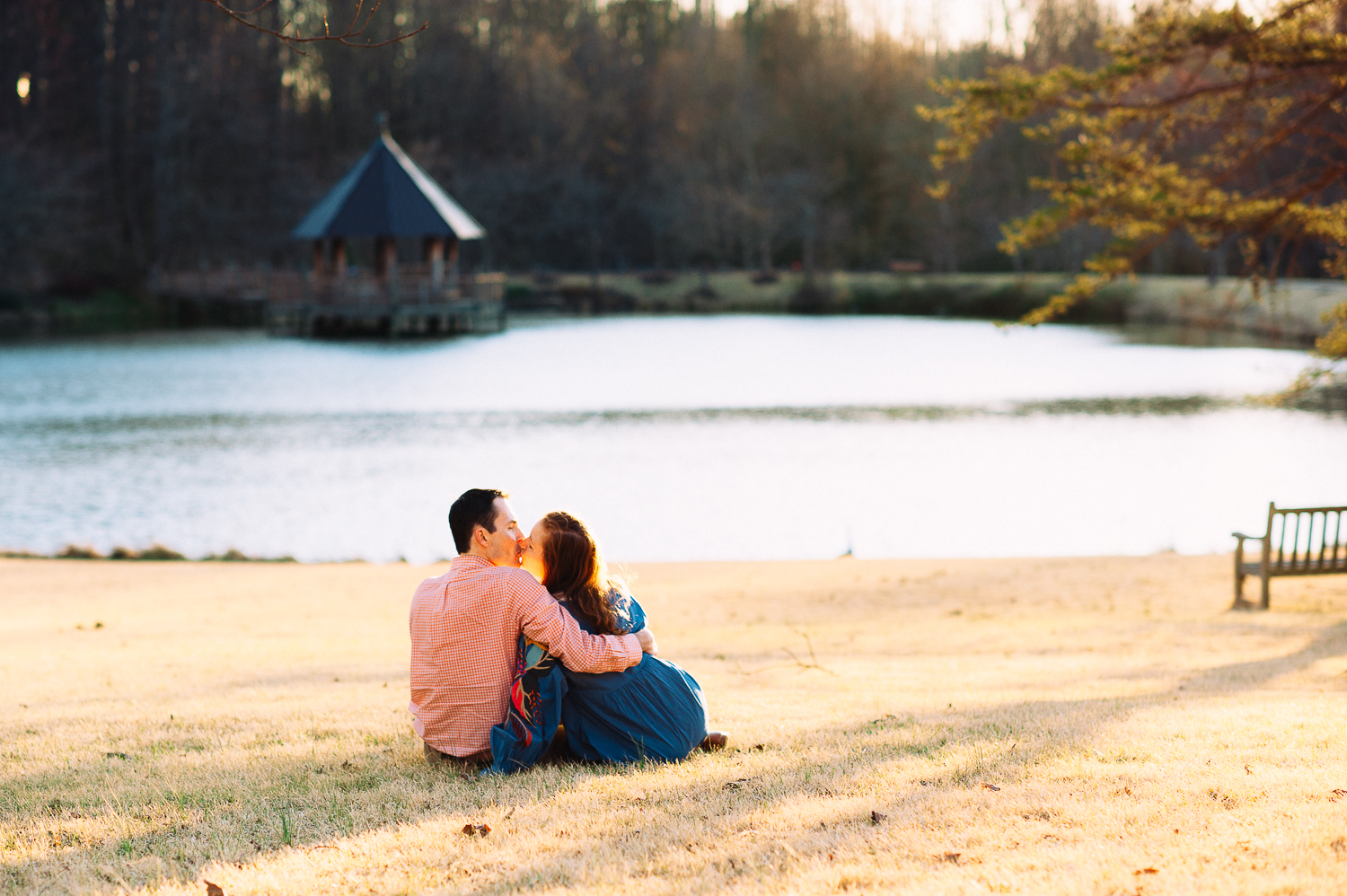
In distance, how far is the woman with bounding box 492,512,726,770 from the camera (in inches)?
175

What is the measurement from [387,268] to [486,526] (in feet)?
153

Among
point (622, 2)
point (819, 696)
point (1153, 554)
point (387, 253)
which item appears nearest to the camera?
point (819, 696)

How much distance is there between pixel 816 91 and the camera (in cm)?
7094

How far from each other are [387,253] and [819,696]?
148 ft

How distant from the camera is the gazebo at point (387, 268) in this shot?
154ft

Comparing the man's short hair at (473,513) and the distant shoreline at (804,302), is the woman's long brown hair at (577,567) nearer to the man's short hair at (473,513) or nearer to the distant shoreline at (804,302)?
the man's short hair at (473,513)

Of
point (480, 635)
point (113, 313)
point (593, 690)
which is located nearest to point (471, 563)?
point (480, 635)

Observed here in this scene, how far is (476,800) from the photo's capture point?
414cm

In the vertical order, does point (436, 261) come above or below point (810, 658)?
above

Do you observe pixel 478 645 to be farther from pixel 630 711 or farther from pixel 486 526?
pixel 630 711

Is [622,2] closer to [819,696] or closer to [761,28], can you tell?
[761,28]

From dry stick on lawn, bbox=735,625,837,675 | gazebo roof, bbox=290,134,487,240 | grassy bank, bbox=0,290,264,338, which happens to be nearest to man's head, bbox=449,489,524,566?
dry stick on lawn, bbox=735,625,837,675

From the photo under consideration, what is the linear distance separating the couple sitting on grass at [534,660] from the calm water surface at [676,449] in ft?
12.1

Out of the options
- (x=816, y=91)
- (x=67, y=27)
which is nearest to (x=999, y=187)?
(x=816, y=91)
